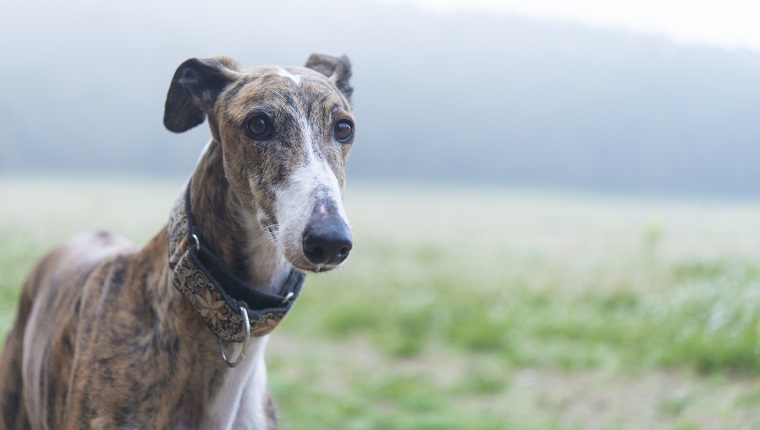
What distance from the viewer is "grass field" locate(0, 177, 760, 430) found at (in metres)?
4.95

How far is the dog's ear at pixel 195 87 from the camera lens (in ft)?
8.33

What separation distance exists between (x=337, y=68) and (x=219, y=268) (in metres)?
0.94

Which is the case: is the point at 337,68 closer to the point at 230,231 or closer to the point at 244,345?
the point at 230,231

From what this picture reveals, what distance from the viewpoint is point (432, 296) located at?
7.52m

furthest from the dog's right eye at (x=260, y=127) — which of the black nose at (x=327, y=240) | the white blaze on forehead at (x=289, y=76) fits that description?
the black nose at (x=327, y=240)

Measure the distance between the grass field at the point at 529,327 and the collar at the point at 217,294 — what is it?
98.2 inches

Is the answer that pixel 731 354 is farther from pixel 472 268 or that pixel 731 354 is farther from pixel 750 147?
pixel 472 268

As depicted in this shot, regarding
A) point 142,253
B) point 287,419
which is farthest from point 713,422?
point 142,253

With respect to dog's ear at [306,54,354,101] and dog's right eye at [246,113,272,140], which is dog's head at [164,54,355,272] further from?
dog's ear at [306,54,354,101]

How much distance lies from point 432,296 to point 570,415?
265 cm

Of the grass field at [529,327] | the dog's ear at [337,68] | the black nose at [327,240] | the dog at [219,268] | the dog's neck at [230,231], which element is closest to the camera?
the black nose at [327,240]

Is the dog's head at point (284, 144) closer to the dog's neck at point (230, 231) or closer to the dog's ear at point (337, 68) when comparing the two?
the dog's neck at point (230, 231)

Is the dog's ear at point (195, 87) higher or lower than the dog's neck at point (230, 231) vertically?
higher

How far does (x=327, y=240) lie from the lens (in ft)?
6.59
